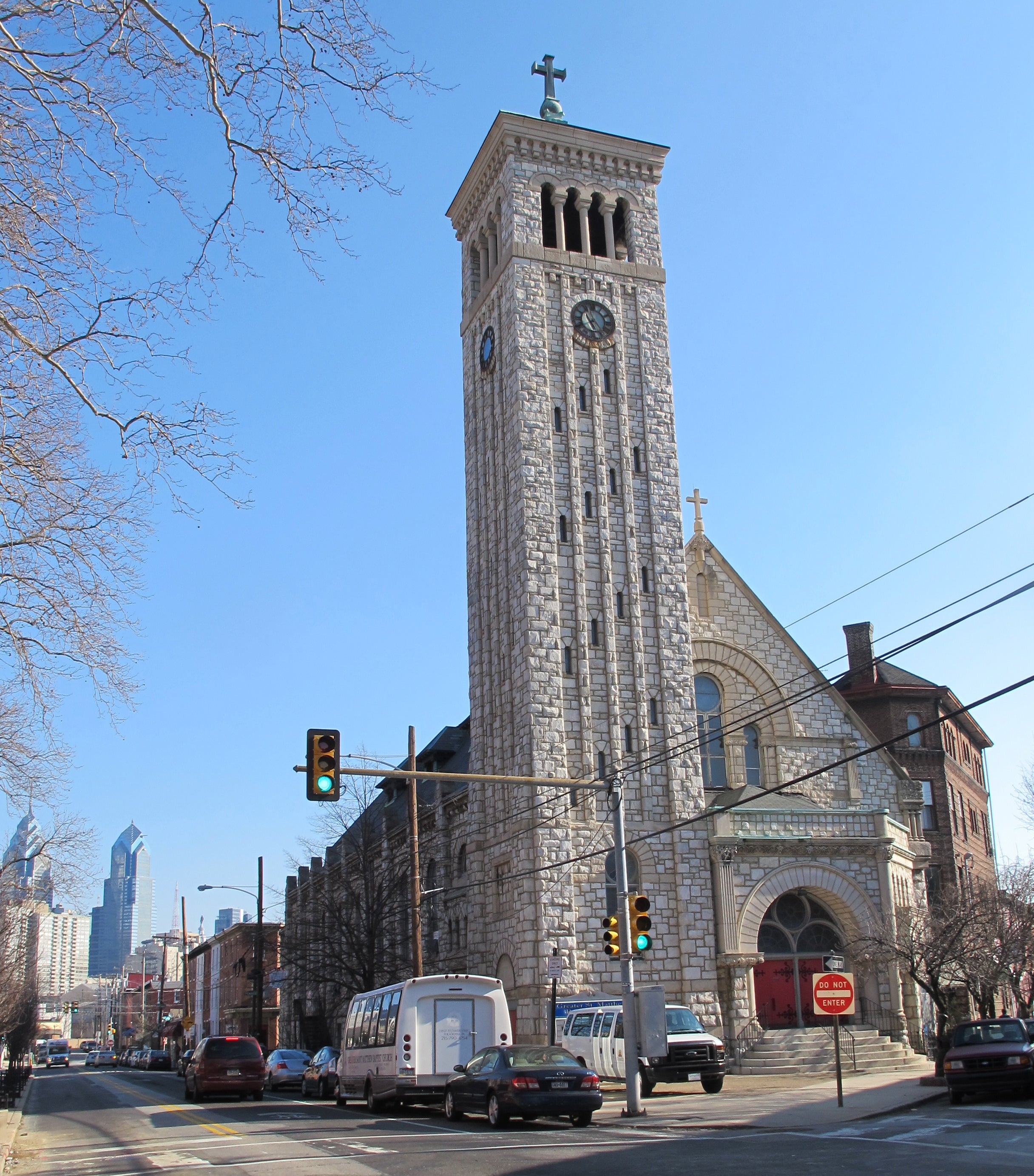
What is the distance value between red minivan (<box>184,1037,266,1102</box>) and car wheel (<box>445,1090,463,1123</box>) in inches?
441

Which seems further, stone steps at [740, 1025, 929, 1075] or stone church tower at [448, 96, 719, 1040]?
stone church tower at [448, 96, 719, 1040]

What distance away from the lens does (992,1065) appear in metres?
21.3

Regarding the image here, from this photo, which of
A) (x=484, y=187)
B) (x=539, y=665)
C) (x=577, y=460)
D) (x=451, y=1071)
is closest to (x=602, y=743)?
(x=539, y=665)

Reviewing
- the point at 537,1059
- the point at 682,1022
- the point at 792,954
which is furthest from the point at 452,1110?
the point at 792,954

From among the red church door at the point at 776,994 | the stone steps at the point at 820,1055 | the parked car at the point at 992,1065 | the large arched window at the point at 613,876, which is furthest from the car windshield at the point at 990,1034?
the large arched window at the point at 613,876

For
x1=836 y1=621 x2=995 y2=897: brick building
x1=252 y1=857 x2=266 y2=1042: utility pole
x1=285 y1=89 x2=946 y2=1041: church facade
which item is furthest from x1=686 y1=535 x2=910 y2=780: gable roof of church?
x1=252 y1=857 x2=266 y2=1042: utility pole

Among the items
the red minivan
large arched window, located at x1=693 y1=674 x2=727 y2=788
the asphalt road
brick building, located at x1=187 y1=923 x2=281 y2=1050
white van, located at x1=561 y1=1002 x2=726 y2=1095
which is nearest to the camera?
the asphalt road

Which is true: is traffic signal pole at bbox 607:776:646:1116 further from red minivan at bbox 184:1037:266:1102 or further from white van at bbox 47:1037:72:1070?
white van at bbox 47:1037:72:1070

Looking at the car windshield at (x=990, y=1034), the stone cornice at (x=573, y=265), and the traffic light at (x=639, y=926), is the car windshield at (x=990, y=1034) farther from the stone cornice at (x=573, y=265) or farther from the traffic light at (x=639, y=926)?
the stone cornice at (x=573, y=265)

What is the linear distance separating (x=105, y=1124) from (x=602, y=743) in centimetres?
1763

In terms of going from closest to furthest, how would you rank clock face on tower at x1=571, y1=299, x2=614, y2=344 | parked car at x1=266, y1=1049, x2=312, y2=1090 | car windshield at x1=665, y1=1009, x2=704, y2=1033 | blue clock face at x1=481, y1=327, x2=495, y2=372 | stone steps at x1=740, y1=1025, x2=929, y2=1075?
car windshield at x1=665, y1=1009, x2=704, y2=1033, stone steps at x1=740, y1=1025, x2=929, y2=1075, parked car at x1=266, y1=1049, x2=312, y2=1090, clock face on tower at x1=571, y1=299, x2=614, y2=344, blue clock face at x1=481, y1=327, x2=495, y2=372

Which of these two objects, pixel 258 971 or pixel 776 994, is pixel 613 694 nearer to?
pixel 776 994

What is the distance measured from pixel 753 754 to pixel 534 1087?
Result: 22.3m

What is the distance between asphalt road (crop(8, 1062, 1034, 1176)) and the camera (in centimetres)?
1352
